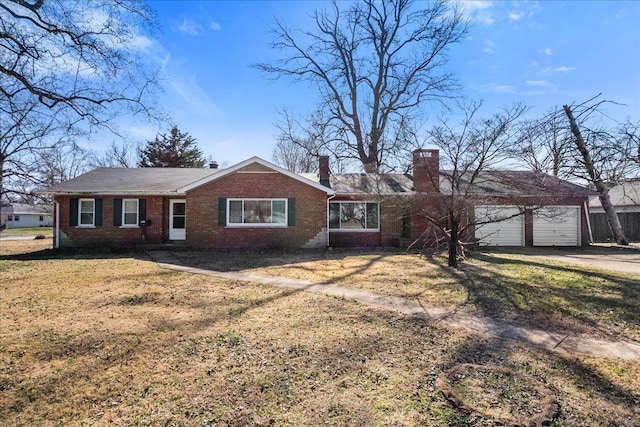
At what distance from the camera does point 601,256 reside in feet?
45.8

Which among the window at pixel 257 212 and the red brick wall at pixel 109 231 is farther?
the red brick wall at pixel 109 231

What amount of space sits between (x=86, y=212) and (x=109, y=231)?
1392mm

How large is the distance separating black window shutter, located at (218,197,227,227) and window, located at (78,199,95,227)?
5846mm

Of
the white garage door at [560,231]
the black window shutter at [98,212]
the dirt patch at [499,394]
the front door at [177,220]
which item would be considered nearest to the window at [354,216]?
A: the front door at [177,220]

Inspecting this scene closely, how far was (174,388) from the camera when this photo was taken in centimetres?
358

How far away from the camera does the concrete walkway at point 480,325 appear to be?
462 cm

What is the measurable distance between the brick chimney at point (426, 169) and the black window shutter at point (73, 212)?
14.6m

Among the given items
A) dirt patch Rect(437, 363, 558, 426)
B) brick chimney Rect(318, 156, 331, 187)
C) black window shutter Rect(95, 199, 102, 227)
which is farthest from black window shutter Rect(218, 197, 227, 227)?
dirt patch Rect(437, 363, 558, 426)

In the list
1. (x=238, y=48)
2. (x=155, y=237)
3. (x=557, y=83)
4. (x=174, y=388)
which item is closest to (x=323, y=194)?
(x=238, y=48)

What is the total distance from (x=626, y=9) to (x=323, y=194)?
36.5 feet

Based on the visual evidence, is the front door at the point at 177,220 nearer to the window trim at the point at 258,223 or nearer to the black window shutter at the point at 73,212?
the window trim at the point at 258,223

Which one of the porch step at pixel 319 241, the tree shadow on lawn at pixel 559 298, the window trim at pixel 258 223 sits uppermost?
the window trim at pixel 258 223

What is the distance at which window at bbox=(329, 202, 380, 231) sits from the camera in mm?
16391

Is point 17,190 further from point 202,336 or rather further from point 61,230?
point 202,336
